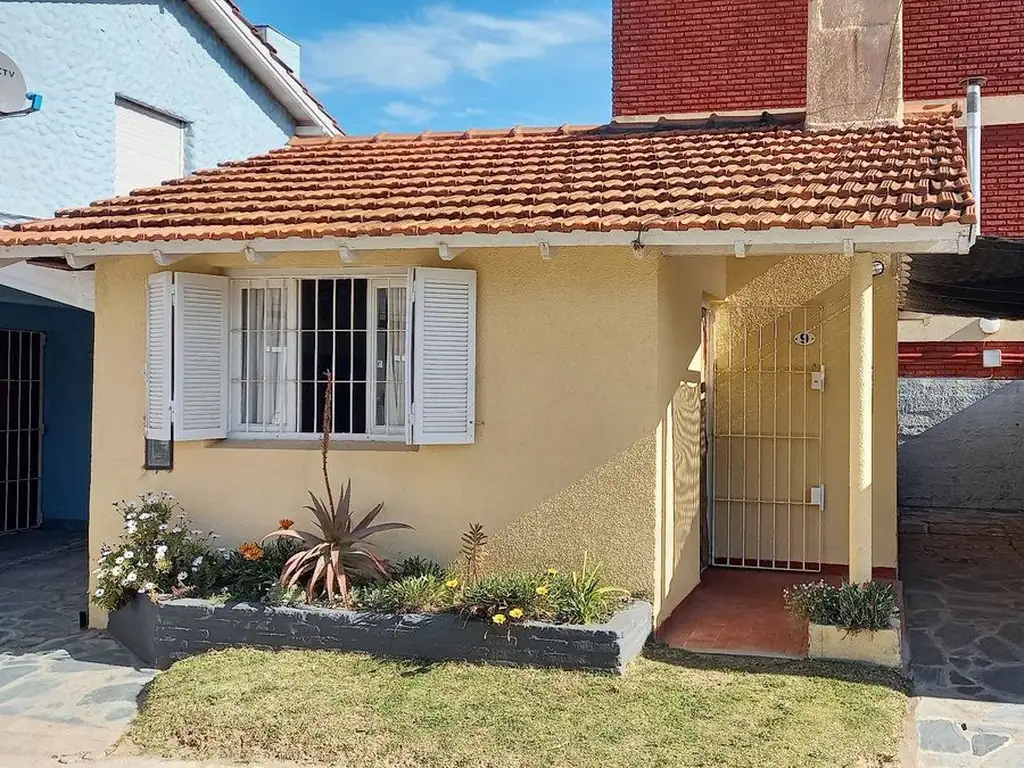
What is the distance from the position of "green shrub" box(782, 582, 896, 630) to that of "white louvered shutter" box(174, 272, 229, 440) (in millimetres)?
5508

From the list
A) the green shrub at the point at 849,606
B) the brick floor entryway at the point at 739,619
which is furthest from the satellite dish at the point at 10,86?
the green shrub at the point at 849,606

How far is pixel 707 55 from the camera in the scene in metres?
17.4

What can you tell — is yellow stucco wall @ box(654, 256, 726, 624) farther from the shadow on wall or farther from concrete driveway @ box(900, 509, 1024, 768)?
the shadow on wall

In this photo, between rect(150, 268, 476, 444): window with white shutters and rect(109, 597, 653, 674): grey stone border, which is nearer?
rect(109, 597, 653, 674): grey stone border

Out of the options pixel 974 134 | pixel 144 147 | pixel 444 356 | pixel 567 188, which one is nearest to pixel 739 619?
pixel 444 356

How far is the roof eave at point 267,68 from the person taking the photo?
15008 mm

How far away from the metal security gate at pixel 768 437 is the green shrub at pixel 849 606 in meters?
3.20

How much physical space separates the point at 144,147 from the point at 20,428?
4.57 metres

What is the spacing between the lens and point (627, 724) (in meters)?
6.71

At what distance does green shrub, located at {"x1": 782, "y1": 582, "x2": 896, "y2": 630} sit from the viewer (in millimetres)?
7797

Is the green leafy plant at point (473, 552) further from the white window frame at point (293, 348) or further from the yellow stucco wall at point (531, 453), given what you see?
the white window frame at point (293, 348)

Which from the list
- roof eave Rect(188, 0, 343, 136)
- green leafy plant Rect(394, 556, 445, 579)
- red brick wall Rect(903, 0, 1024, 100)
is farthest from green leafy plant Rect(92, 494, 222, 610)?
red brick wall Rect(903, 0, 1024, 100)

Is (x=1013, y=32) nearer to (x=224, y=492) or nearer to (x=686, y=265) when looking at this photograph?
(x=686, y=265)

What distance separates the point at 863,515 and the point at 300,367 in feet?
17.1
